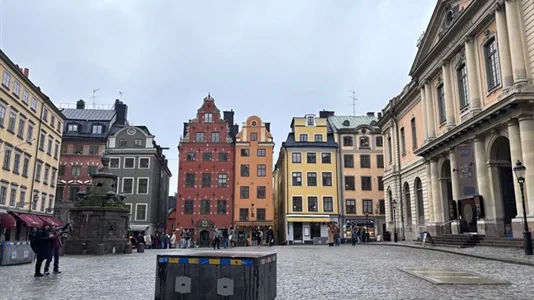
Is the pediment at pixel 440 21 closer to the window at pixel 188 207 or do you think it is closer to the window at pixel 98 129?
the window at pixel 188 207

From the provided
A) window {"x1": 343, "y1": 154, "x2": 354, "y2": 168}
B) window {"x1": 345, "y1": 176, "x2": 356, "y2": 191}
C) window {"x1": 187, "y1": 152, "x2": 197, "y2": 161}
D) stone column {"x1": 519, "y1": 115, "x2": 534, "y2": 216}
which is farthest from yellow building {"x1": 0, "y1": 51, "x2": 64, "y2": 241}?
stone column {"x1": 519, "y1": 115, "x2": 534, "y2": 216}

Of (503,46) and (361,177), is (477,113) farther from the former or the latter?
(361,177)

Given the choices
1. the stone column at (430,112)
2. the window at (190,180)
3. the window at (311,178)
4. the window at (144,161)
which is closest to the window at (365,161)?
the window at (311,178)

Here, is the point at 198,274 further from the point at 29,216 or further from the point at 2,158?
the point at 29,216

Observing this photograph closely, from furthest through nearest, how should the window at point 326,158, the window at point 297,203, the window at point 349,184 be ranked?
the window at point 326,158 < the window at point 349,184 < the window at point 297,203

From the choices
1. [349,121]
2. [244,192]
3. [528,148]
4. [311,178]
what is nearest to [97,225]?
[528,148]

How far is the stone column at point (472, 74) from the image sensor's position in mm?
27625

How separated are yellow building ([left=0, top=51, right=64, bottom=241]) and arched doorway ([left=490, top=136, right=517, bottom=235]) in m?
38.3

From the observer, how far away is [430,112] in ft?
117

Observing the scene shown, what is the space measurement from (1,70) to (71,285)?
33945mm

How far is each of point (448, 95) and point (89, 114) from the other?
49.5 metres

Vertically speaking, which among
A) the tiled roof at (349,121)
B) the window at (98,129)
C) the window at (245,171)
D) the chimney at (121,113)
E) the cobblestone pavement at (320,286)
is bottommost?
the cobblestone pavement at (320,286)

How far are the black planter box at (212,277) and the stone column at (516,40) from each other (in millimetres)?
20750

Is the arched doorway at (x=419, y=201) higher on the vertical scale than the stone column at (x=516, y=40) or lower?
lower
